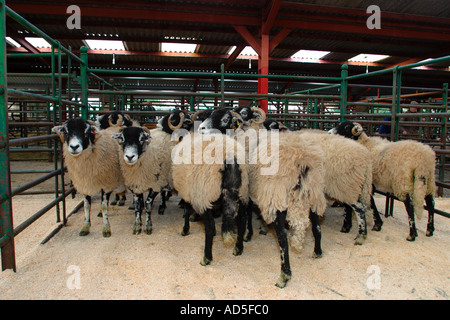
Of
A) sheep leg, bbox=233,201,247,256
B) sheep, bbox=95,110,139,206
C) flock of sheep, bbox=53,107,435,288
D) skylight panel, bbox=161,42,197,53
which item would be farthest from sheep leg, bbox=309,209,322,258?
skylight panel, bbox=161,42,197,53

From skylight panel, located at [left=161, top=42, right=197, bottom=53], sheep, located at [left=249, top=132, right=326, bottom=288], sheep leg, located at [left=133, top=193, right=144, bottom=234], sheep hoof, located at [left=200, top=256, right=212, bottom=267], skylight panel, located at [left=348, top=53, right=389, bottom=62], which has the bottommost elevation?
sheep hoof, located at [left=200, top=256, right=212, bottom=267]

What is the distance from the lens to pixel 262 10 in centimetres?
864

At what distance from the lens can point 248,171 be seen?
285 centimetres

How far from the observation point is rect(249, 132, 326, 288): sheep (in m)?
2.45

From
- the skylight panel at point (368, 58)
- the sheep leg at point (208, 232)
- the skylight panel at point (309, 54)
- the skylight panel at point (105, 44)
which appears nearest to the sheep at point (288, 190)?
the sheep leg at point (208, 232)

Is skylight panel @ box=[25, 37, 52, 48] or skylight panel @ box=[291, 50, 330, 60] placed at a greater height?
skylight panel @ box=[291, 50, 330, 60]

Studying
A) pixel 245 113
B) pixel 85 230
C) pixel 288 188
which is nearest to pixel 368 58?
pixel 245 113

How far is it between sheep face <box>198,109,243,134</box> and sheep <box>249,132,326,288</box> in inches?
41.2

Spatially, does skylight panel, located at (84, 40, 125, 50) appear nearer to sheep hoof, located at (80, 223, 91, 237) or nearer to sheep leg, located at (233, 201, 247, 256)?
sheep hoof, located at (80, 223, 91, 237)

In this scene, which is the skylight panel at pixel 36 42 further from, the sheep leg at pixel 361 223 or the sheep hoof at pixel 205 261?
the sheep leg at pixel 361 223

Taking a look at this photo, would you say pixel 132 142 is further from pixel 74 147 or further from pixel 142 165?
pixel 74 147

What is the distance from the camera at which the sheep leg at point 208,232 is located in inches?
107
